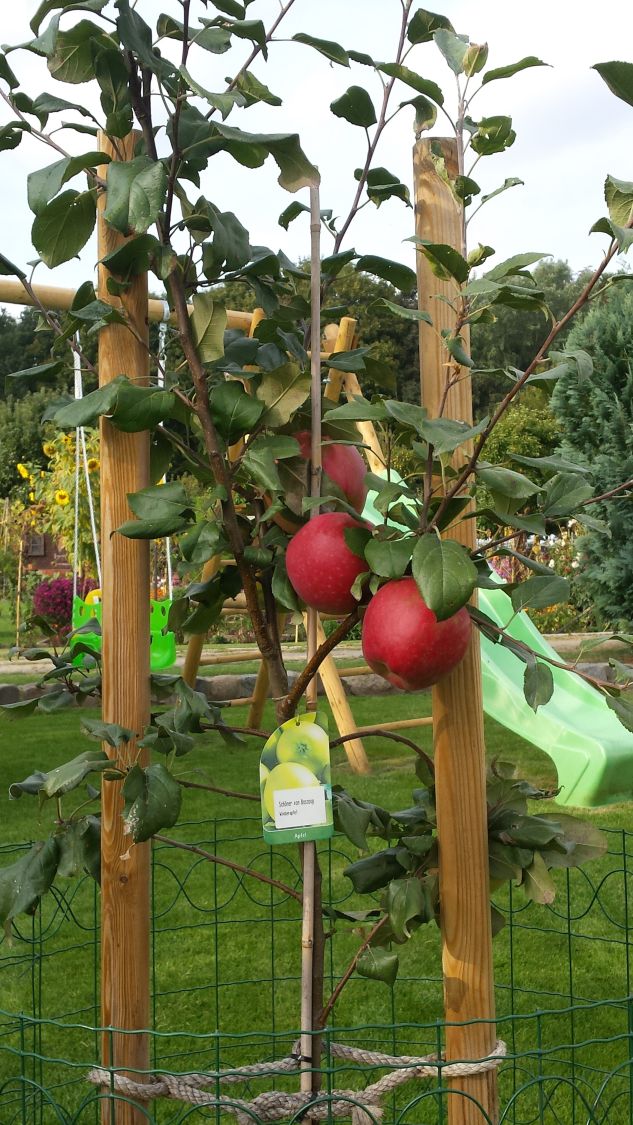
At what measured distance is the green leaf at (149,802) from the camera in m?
1.06

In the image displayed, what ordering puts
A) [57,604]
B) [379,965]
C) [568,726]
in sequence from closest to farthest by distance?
[379,965]
[568,726]
[57,604]

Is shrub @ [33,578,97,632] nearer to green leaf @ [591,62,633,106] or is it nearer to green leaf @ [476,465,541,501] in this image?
green leaf @ [476,465,541,501]

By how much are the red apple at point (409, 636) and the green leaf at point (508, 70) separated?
0.49m

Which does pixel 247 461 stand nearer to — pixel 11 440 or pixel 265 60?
pixel 265 60

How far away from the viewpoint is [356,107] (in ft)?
3.70

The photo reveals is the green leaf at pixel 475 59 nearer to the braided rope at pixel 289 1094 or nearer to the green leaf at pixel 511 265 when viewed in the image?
the green leaf at pixel 511 265

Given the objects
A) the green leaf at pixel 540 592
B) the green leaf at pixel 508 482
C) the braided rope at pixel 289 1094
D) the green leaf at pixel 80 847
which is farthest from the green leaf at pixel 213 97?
the braided rope at pixel 289 1094

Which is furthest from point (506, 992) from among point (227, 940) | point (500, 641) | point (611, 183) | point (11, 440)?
point (11, 440)

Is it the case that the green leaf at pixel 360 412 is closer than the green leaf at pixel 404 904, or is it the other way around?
the green leaf at pixel 360 412

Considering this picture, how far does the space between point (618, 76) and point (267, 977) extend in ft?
6.69

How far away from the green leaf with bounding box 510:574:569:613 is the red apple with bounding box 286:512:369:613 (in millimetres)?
196

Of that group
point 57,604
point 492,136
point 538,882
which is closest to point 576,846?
point 538,882

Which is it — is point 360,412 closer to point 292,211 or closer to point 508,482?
point 508,482

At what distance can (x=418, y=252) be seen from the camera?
1.15 metres
